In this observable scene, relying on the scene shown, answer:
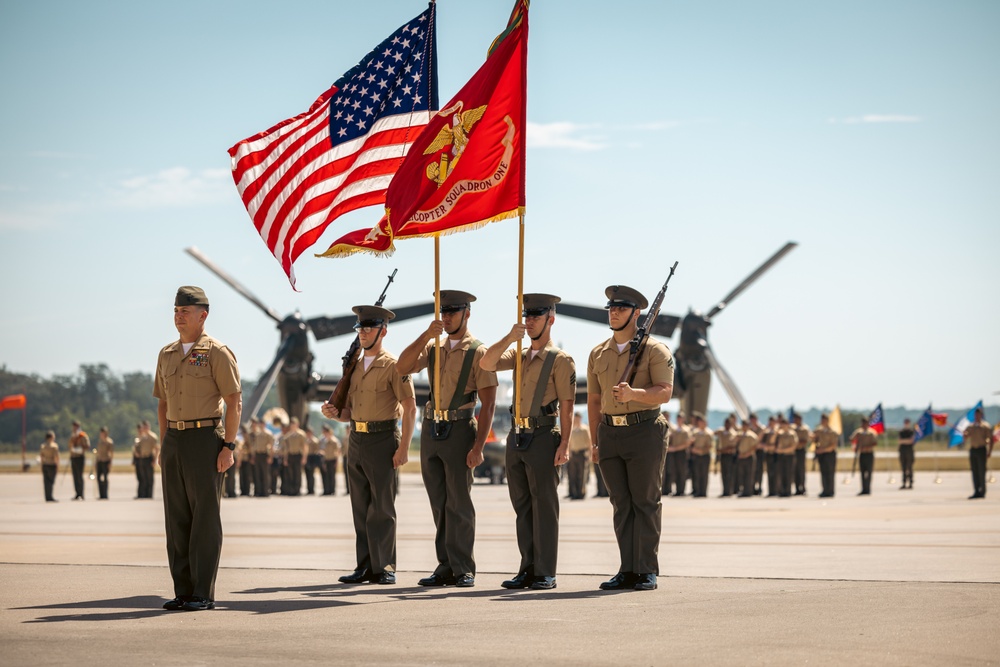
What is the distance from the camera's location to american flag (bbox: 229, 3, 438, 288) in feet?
32.0

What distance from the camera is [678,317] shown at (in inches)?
1581

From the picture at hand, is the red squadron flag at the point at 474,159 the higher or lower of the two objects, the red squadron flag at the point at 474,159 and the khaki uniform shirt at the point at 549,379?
the higher

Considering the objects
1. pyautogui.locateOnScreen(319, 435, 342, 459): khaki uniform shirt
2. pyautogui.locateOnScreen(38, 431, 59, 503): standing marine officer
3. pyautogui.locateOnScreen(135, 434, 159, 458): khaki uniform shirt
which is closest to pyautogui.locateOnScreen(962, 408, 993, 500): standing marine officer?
pyautogui.locateOnScreen(319, 435, 342, 459): khaki uniform shirt

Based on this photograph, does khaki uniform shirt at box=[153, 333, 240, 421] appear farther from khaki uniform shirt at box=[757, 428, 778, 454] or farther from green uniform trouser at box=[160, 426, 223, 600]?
khaki uniform shirt at box=[757, 428, 778, 454]

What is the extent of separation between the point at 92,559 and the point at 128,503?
13844 millimetres

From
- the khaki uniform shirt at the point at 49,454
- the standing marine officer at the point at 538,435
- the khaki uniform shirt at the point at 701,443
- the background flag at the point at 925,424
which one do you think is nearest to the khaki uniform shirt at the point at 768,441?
the khaki uniform shirt at the point at 701,443

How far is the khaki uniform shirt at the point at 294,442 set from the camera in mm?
29797

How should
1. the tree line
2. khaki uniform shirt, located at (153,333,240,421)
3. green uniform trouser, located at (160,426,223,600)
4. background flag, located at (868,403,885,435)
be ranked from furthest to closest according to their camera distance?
the tree line
background flag, located at (868,403,885,435)
khaki uniform shirt, located at (153,333,240,421)
green uniform trouser, located at (160,426,223,600)

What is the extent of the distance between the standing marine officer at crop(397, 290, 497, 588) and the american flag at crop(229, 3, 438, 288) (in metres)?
1.37

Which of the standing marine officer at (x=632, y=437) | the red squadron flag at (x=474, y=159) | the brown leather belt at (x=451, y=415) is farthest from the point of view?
the red squadron flag at (x=474, y=159)

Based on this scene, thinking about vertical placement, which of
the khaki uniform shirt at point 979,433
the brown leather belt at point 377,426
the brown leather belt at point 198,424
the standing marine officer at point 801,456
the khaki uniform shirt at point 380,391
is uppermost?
the khaki uniform shirt at point 380,391

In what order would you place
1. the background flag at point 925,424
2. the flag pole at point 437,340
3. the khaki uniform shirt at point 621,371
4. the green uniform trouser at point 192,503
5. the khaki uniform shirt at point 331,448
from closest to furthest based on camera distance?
the green uniform trouser at point 192,503, the khaki uniform shirt at point 621,371, the flag pole at point 437,340, the khaki uniform shirt at point 331,448, the background flag at point 925,424

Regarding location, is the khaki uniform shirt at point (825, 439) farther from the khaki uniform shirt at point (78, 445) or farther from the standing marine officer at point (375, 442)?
the standing marine officer at point (375, 442)

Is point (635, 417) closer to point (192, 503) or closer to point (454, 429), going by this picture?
point (454, 429)
